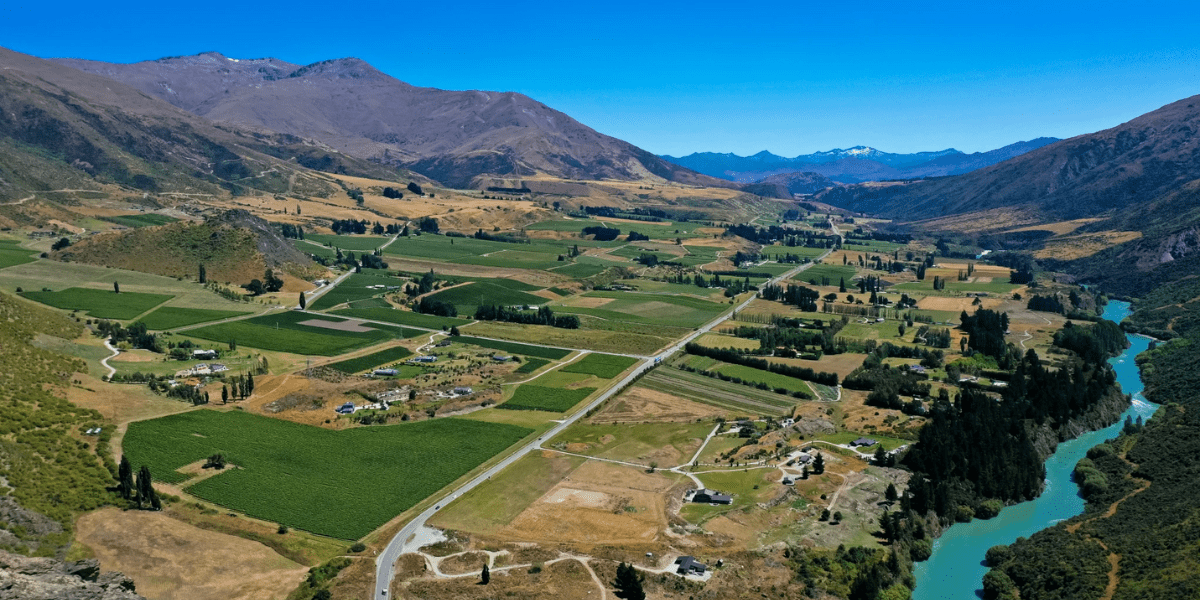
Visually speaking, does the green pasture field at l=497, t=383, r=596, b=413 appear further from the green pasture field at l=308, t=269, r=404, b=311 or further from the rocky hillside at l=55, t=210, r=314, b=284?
the rocky hillside at l=55, t=210, r=314, b=284

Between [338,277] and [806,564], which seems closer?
[806,564]

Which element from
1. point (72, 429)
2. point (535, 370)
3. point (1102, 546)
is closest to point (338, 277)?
point (535, 370)

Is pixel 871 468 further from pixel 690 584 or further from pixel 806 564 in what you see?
pixel 690 584

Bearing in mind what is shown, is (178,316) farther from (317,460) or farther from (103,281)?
(317,460)

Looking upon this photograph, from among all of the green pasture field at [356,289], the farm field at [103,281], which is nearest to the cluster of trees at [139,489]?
the farm field at [103,281]

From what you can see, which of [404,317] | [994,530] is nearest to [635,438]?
[994,530]
